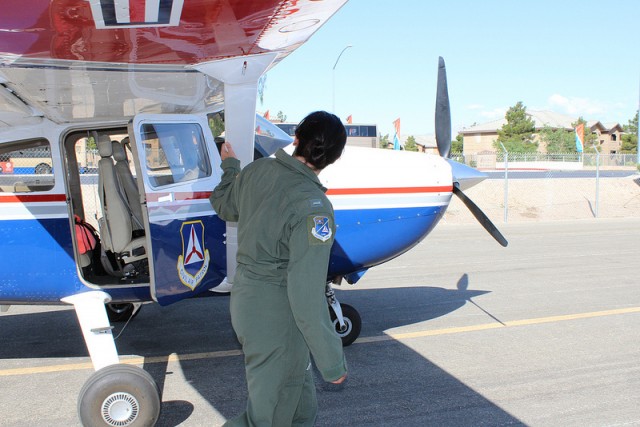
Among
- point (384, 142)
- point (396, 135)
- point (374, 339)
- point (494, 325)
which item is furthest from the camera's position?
point (384, 142)

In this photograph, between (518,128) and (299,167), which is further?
(518,128)

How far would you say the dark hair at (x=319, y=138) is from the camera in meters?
2.49

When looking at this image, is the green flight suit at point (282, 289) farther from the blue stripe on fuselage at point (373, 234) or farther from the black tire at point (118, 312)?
the black tire at point (118, 312)

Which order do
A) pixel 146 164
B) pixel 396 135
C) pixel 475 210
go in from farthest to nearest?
pixel 396 135, pixel 475 210, pixel 146 164

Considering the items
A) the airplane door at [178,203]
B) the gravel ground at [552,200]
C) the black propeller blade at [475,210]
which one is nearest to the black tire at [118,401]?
the airplane door at [178,203]

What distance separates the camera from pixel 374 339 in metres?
5.59

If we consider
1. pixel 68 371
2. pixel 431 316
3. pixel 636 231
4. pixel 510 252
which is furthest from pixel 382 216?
pixel 636 231

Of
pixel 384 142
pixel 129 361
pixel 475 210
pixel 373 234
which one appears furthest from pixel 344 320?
pixel 384 142

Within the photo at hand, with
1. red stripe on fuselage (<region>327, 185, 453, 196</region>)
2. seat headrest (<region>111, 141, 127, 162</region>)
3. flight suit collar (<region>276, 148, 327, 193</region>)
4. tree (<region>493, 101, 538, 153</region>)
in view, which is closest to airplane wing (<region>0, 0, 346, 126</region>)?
seat headrest (<region>111, 141, 127, 162</region>)

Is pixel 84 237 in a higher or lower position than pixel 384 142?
lower

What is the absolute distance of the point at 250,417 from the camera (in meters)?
2.55

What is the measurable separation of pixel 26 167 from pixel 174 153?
112 cm

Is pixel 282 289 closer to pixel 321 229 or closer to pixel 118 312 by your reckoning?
pixel 321 229

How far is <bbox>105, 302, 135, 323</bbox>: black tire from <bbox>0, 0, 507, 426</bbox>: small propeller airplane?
46.9 inches
